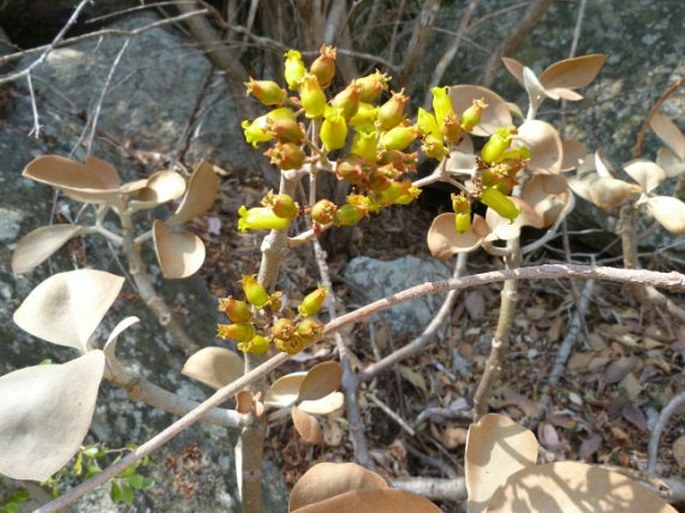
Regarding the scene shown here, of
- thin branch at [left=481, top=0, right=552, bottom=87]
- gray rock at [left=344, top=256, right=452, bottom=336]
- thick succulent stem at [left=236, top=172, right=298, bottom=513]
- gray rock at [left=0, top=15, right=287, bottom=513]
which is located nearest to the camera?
thick succulent stem at [left=236, top=172, right=298, bottom=513]

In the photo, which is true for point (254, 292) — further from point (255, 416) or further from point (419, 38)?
point (419, 38)

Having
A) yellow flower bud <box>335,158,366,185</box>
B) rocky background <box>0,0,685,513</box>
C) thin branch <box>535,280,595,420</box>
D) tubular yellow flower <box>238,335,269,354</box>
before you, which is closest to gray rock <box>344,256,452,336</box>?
rocky background <box>0,0,685,513</box>

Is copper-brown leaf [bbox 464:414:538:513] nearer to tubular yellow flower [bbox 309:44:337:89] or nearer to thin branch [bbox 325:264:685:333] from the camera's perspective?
thin branch [bbox 325:264:685:333]

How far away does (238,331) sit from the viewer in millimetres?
676

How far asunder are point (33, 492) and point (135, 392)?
0.32m

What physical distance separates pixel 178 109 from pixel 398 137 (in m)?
1.85

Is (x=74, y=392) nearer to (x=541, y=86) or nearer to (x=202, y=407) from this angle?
(x=202, y=407)

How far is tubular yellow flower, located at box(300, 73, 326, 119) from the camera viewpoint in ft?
2.04

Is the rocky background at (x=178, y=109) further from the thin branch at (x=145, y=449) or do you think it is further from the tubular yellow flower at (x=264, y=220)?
the tubular yellow flower at (x=264, y=220)

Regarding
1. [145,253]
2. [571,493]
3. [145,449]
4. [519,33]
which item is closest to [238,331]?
[145,449]

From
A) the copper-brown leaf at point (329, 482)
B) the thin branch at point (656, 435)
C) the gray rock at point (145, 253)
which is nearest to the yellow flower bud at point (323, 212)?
the copper-brown leaf at point (329, 482)

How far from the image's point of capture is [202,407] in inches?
26.2

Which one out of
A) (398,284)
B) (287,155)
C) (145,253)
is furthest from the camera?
(398,284)

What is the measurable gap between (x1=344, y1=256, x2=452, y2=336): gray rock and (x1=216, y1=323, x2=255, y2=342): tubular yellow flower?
115cm
